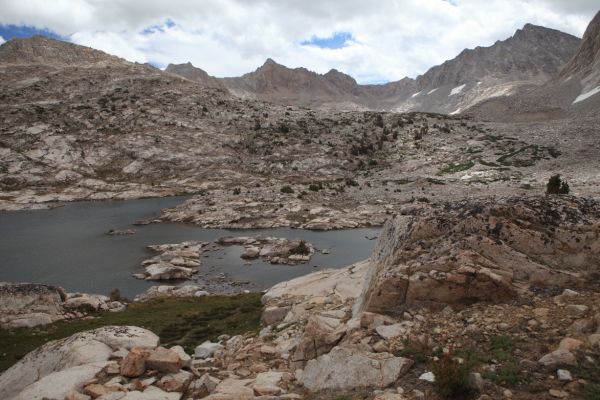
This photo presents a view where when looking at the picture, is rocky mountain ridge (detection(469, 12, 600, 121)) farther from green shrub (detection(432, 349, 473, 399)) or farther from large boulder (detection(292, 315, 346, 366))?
green shrub (detection(432, 349, 473, 399))

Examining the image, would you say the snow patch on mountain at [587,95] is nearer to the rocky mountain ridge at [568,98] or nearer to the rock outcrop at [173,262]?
the rocky mountain ridge at [568,98]

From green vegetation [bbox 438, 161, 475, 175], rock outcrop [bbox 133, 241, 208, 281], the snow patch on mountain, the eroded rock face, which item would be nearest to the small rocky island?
rock outcrop [bbox 133, 241, 208, 281]

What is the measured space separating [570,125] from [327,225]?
69835 millimetres

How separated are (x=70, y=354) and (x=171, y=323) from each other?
12433 mm

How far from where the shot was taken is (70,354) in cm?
1523

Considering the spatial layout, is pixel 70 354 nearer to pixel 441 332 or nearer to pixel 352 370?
pixel 352 370

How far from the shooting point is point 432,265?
12719mm

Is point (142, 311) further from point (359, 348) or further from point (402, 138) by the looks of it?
point (402, 138)

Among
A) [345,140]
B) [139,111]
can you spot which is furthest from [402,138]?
[139,111]

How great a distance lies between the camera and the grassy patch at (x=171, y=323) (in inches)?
939

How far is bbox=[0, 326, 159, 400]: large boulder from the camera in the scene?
1491 centimetres

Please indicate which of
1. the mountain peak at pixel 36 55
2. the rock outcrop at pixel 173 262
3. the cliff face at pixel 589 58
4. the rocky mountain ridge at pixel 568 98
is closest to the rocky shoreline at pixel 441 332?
the rock outcrop at pixel 173 262

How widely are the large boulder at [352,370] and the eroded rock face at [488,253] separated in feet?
7.29

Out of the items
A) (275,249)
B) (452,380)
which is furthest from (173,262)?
(452,380)
